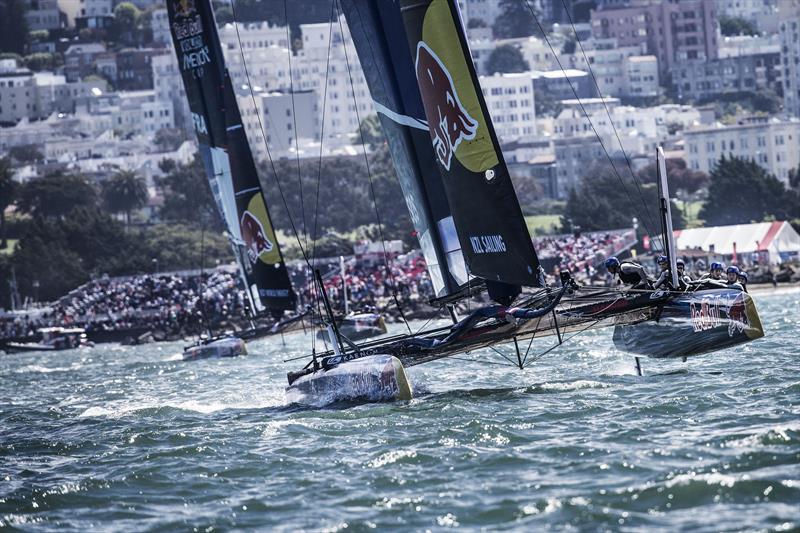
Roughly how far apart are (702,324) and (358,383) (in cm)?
371

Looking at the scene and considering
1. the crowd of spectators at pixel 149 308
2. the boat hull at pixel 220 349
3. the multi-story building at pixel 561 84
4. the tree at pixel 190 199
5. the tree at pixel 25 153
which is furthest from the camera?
the multi-story building at pixel 561 84

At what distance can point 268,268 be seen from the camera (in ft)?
103

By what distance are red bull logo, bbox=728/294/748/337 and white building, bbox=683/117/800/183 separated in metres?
111

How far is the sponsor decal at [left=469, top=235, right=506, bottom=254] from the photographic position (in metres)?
17.4

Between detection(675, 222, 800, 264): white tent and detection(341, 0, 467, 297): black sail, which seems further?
detection(675, 222, 800, 264): white tent

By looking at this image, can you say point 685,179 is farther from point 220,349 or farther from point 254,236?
point 254,236

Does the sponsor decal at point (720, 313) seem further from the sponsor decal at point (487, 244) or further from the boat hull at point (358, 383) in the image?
the boat hull at point (358, 383)

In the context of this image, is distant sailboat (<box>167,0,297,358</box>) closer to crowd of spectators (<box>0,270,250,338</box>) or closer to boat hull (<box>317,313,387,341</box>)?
boat hull (<box>317,313,387,341</box>)

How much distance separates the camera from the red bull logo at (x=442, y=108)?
17422mm

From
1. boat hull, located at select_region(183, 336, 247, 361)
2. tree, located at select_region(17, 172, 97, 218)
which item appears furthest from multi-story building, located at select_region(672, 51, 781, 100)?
boat hull, located at select_region(183, 336, 247, 361)

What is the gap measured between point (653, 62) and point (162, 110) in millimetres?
57324

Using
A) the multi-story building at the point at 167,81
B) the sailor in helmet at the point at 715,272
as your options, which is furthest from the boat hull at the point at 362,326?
the multi-story building at the point at 167,81

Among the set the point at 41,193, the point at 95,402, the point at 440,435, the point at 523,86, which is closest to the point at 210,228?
the point at 41,193

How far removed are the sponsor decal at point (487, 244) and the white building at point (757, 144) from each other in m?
111
